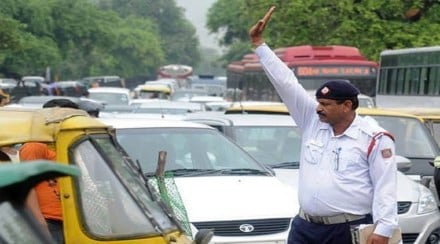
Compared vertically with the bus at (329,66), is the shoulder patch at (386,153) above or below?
above

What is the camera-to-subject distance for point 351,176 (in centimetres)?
607

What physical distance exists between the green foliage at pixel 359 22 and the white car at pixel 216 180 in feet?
71.0

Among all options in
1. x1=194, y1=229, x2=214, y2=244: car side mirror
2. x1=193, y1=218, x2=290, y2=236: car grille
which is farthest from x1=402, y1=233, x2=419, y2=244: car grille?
x1=194, y1=229, x2=214, y2=244: car side mirror

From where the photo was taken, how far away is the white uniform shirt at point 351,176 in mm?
5969

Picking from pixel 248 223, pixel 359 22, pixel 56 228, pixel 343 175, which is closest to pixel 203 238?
pixel 56 228

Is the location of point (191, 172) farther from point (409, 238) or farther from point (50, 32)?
point (50, 32)

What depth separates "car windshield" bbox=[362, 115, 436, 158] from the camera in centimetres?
1205

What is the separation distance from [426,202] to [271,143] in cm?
189

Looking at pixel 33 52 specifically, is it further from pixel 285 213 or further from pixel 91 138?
pixel 91 138

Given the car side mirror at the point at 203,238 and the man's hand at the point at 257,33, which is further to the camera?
the man's hand at the point at 257,33

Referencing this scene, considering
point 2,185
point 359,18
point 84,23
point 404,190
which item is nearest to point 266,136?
point 404,190

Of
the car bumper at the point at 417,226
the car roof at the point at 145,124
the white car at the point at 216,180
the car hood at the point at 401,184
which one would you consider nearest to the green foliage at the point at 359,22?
the car hood at the point at 401,184

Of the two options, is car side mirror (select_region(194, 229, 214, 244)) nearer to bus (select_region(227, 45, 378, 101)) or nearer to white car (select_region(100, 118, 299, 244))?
white car (select_region(100, 118, 299, 244))

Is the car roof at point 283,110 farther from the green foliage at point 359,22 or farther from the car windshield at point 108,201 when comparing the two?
the green foliage at point 359,22
